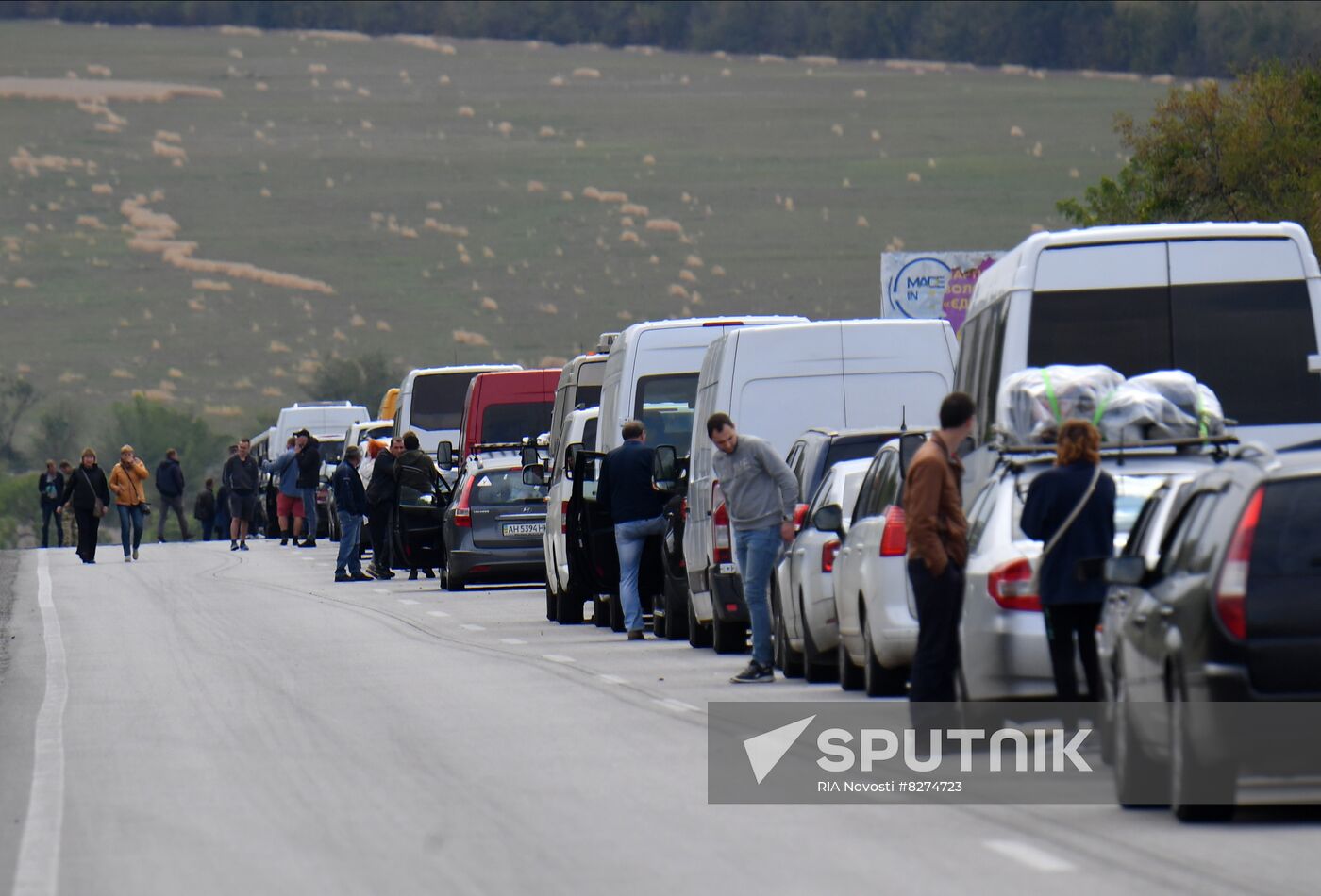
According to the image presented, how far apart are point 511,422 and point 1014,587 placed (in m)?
22.3

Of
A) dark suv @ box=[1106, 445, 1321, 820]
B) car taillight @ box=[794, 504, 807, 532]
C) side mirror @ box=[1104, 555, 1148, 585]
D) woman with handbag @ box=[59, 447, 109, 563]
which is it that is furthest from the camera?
woman with handbag @ box=[59, 447, 109, 563]

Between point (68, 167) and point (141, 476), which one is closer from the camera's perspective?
point (141, 476)

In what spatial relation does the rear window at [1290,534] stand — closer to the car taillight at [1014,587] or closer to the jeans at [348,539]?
the car taillight at [1014,587]

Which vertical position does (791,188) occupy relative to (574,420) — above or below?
above

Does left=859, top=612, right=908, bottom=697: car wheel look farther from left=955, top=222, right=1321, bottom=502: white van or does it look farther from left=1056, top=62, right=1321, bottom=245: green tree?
left=1056, top=62, right=1321, bottom=245: green tree

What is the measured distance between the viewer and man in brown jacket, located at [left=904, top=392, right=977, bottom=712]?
12.1 metres

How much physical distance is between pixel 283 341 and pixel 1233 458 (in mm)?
98818

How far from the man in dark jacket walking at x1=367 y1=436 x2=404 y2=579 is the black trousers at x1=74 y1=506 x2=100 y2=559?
7.12 m

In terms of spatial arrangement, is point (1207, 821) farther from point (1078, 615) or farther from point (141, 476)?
point (141, 476)

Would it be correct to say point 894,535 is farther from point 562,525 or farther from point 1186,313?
point 562,525

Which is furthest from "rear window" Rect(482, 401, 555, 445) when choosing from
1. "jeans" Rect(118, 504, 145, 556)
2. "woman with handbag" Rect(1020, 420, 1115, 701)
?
"woman with handbag" Rect(1020, 420, 1115, 701)

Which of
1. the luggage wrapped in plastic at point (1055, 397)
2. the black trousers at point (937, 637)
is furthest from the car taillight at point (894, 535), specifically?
the black trousers at point (937, 637)

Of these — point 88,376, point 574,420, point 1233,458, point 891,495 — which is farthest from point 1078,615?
point 88,376

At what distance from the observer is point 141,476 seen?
40531 mm
